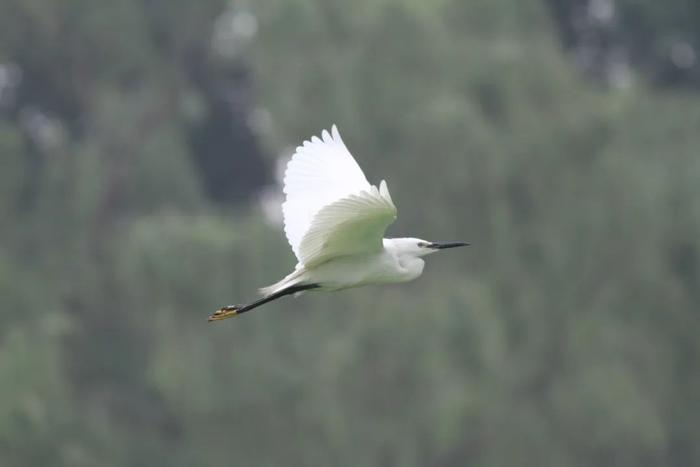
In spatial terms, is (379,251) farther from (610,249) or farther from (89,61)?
(89,61)

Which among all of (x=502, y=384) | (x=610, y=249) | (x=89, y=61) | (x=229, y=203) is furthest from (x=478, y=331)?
(x=229, y=203)

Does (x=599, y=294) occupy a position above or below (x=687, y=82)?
below

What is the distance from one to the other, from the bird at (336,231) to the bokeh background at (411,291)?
289 inches

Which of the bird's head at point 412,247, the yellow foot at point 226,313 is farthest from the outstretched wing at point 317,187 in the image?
the yellow foot at point 226,313

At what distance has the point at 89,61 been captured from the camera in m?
19.8

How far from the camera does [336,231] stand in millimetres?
6414

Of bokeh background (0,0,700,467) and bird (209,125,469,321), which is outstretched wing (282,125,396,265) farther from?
bokeh background (0,0,700,467)

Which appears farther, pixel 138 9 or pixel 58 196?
pixel 138 9

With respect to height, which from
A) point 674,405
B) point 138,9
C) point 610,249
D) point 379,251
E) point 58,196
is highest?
point 138,9

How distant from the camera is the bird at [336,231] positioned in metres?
6.20

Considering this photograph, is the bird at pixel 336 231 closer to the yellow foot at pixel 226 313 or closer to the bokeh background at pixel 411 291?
the yellow foot at pixel 226 313

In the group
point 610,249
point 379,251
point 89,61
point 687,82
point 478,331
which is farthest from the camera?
point 687,82

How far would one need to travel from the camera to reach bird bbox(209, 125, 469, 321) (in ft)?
20.3

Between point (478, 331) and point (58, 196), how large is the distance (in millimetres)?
5680
